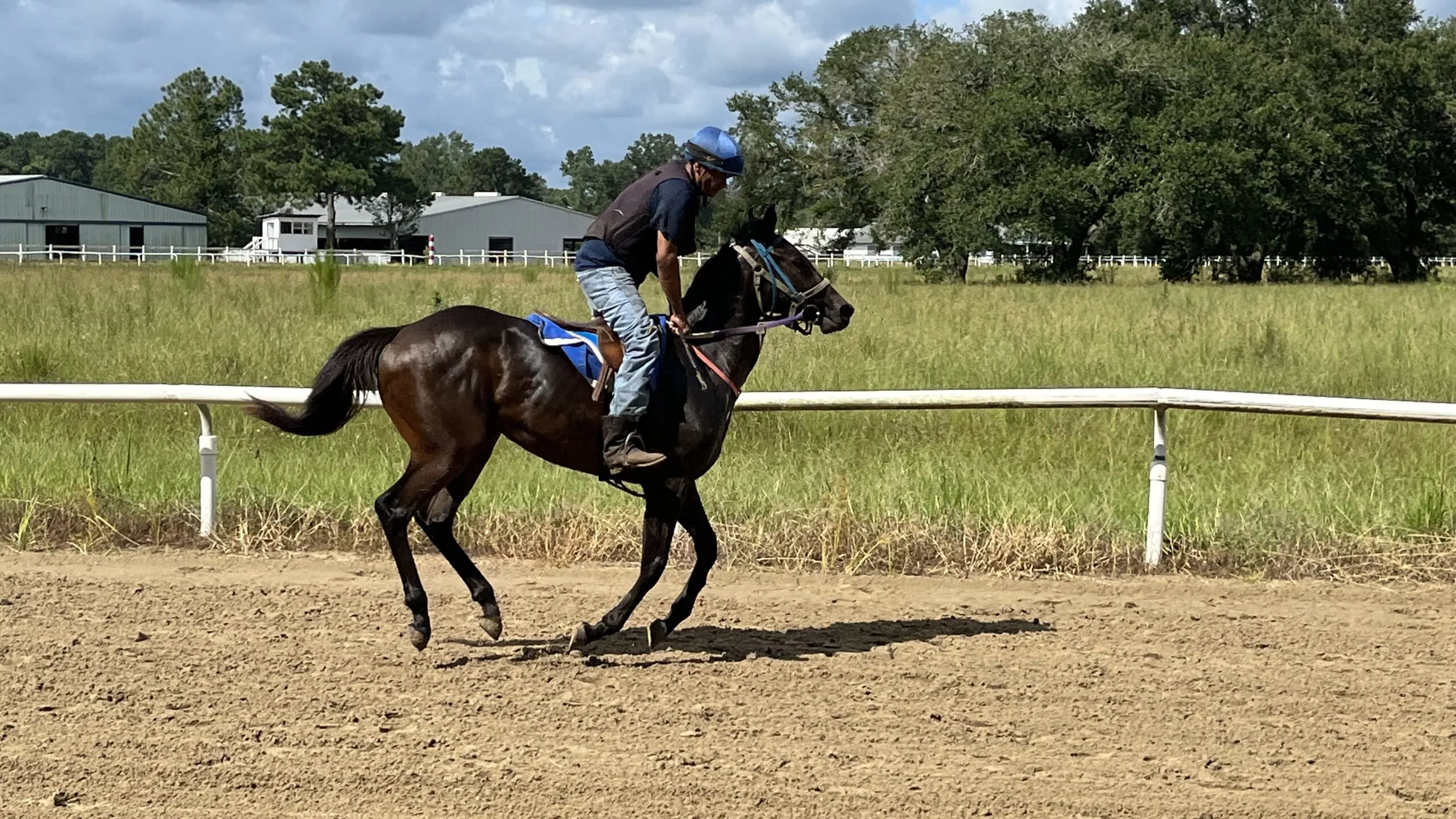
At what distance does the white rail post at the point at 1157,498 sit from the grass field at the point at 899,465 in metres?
0.13

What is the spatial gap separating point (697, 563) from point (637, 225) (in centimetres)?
153

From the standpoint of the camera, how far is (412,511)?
642 cm

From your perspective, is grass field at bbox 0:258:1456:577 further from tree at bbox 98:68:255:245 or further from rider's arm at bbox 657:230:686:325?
tree at bbox 98:68:255:245

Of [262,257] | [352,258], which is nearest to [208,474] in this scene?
[352,258]

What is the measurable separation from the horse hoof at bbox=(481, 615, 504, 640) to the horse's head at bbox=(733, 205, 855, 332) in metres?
1.80

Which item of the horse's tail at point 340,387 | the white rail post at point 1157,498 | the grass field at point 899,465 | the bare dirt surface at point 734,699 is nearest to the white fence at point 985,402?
the white rail post at point 1157,498

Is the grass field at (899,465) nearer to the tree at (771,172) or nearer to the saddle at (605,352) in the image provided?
the saddle at (605,352)

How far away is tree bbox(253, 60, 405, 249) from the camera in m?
84.8

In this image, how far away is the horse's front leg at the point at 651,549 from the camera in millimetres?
6484

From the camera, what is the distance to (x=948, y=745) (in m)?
Result: 5.17

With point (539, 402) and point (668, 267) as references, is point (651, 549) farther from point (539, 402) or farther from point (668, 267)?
point (668, 267)

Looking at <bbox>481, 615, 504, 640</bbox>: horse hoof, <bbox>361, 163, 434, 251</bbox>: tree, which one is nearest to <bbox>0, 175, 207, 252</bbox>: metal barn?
<bbox>361, 163, 434, 251</bbox>: tree

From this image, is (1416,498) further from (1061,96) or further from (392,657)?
(1061,96)

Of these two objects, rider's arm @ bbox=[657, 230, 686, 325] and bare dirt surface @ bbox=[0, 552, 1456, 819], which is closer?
bare dirt surface @ bbox=[0, 552, 1456, 819]
